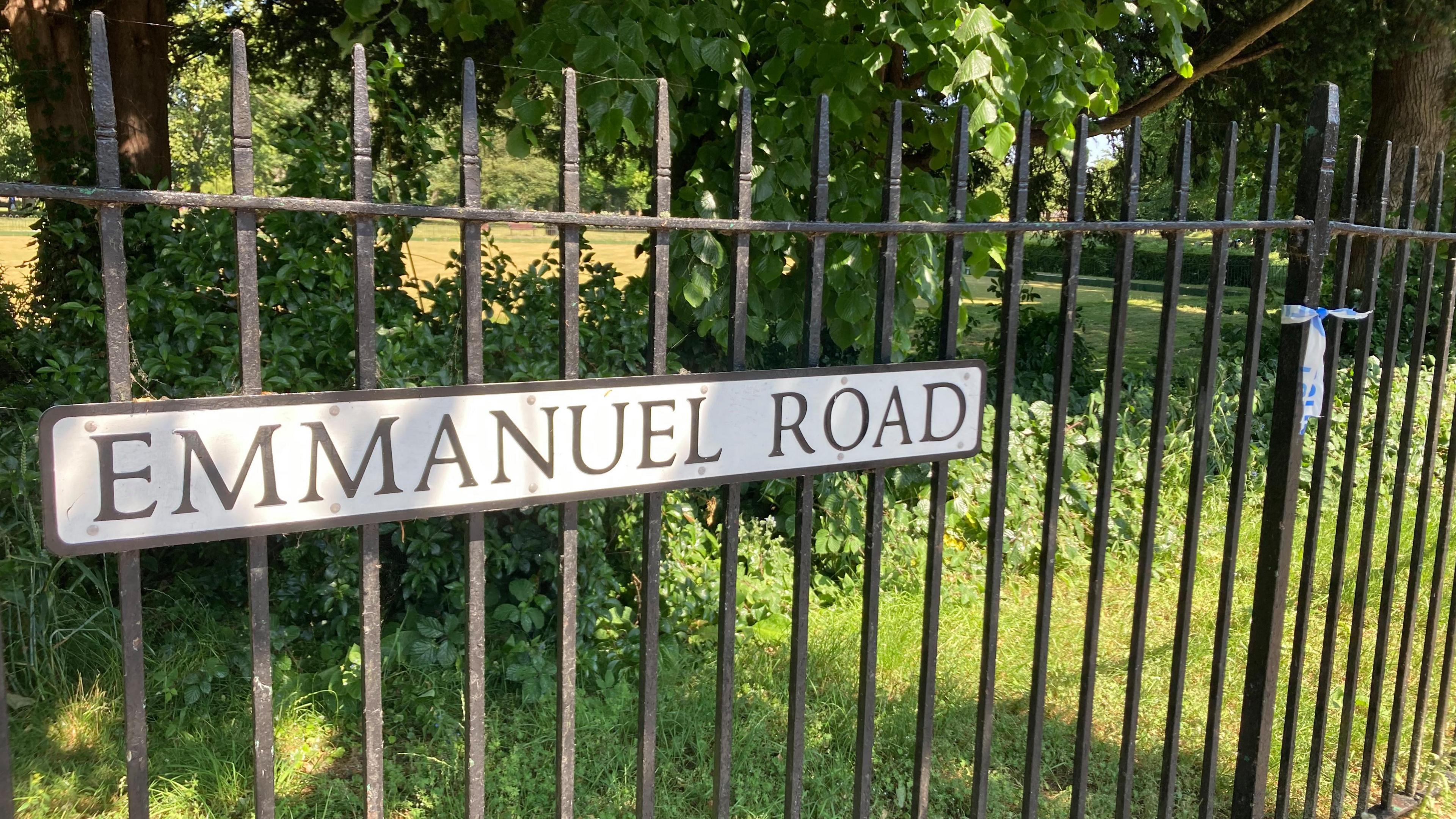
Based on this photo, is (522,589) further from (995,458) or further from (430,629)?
(995,458)

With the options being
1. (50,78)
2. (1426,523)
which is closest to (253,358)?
(1426,523)

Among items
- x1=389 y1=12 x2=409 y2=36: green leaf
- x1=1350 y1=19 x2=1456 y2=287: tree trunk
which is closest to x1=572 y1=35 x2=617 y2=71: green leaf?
x1=389 y1=12 x2=409 y2=36: green leaf

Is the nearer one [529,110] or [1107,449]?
[1107,449]

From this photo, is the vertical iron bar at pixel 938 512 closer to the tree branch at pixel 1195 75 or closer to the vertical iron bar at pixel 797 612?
the vertical iron bar at pixel 797 612

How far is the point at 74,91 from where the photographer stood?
236 inches

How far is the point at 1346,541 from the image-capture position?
8.90 ft

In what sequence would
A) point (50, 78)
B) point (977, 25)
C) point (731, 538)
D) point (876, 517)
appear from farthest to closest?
point (50, 78) → point (977, 25) → point (876, 517) → point (731, 538)

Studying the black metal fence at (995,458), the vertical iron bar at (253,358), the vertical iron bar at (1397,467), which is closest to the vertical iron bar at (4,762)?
the black metal fence at (995,458)

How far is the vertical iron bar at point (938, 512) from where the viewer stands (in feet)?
6.41

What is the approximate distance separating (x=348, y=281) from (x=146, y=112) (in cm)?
367

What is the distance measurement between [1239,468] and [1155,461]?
0.95 ft

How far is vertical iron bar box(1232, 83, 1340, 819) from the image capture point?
2365mm

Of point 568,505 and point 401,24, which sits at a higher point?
point 401,24

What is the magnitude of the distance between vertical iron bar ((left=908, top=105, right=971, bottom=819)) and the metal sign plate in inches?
3.7
